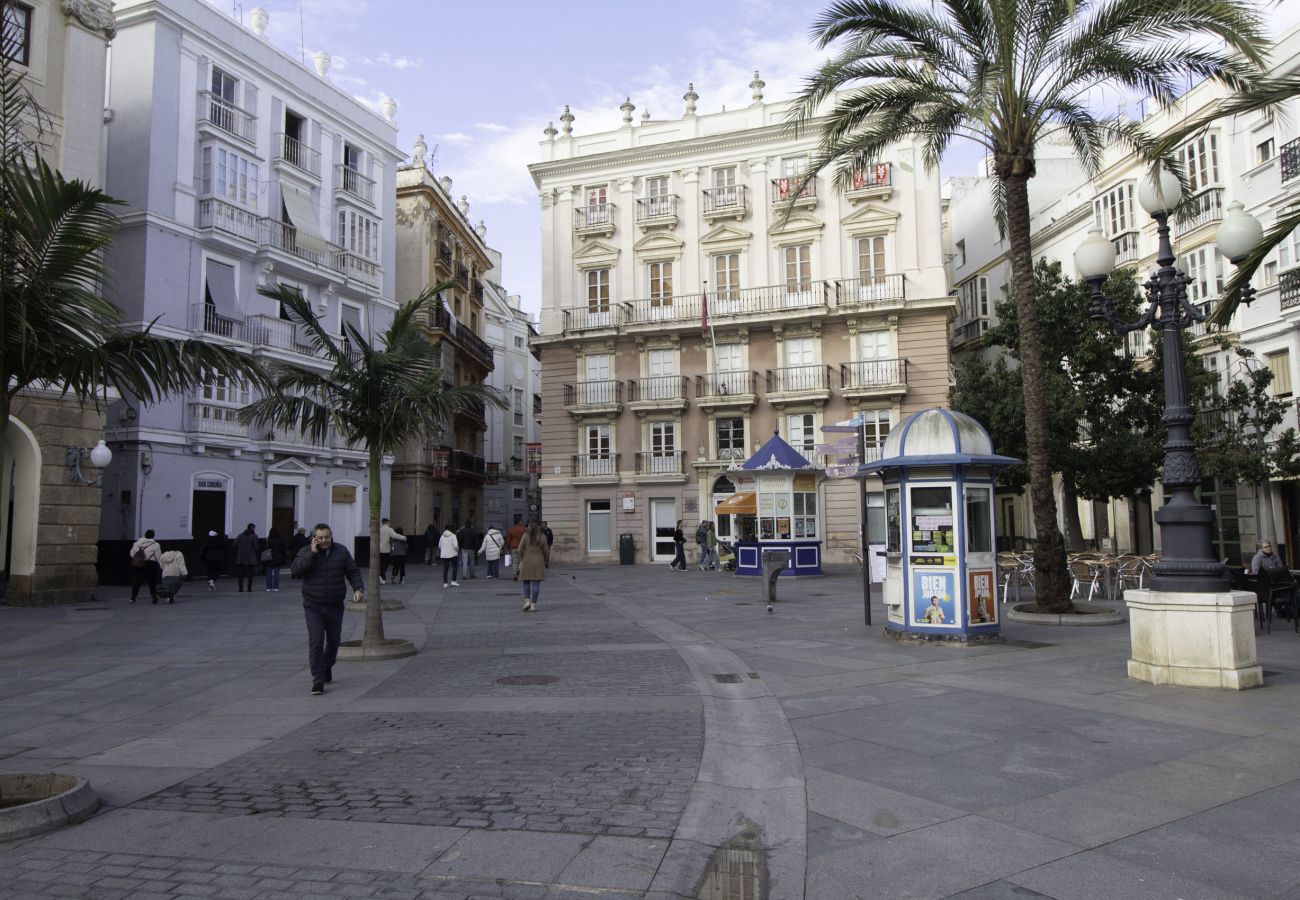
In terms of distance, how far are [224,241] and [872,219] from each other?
23.8 meters

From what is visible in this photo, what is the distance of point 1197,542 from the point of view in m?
8.60

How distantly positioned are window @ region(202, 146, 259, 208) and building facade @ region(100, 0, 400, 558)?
0.16 ft

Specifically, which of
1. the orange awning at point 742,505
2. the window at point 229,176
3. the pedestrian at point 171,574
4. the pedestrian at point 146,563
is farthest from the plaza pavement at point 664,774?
the window at point 229,176

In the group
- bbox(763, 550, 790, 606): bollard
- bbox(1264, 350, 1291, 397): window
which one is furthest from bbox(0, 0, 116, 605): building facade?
bbox(1264, 350, 1291, 397): window

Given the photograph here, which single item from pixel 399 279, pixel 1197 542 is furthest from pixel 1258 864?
pixel 399 279

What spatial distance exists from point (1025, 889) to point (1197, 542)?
605 centimetres

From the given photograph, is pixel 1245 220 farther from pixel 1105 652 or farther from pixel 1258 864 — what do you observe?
pixel 1258 864

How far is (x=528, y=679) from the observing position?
9.38m

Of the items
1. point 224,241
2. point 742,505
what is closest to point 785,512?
point 742,505

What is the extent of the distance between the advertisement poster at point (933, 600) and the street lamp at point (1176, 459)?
269 cm

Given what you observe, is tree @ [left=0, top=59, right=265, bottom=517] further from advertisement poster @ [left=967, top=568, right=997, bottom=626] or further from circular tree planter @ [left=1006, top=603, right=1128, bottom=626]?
circular tree planter @ [left=1006, top=603, right=1128, bottom=626]

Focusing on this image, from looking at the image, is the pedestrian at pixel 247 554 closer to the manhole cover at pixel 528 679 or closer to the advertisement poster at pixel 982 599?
the manhole cover at pixel 528 679

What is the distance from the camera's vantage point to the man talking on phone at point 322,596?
8836 mm

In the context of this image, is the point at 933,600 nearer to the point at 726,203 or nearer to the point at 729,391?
the point at 729,391
